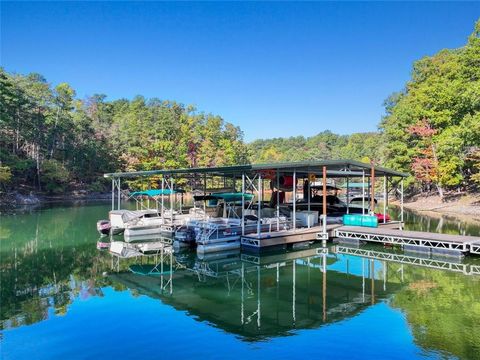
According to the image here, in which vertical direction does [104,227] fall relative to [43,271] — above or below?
above

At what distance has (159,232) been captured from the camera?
20.3 metres

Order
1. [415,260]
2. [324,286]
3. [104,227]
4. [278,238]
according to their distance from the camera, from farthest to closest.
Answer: [104,227] < [278,238] < [415,260] < [324,286]

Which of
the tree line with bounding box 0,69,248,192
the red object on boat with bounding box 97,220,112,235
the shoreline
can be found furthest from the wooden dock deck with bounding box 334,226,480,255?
the tree line with bounding box 0,69,248,192

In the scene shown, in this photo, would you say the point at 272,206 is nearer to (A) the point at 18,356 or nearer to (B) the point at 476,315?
(B) the point at 476,315

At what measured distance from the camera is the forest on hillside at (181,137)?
32594 mm

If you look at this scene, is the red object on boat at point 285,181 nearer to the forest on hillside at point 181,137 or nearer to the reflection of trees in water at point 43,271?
the reflection of trees in water at point 43,271

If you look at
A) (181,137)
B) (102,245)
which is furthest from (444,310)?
(181,137)

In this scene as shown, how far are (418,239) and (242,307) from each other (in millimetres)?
8946

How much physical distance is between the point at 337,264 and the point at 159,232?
1009 cm

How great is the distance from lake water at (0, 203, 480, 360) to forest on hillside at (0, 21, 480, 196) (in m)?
19.7

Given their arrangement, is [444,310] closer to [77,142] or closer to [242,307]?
[242,307]

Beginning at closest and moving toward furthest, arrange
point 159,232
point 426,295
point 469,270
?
point 426,295 < point 469,270 < point 159,232

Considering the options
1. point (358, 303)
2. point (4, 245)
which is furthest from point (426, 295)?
point (4, 245)

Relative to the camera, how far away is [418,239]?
14961mm
